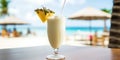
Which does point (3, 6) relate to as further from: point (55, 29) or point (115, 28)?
point (55, 29)

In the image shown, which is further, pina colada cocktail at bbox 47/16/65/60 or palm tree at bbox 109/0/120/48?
palm tree at bbox 109/0/120/48

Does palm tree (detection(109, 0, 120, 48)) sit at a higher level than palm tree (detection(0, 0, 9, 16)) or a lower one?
lower

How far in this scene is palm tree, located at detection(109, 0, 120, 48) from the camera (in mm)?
2568

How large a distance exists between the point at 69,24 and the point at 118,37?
2709cm

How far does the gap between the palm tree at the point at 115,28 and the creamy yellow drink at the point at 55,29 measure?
106 centimetres

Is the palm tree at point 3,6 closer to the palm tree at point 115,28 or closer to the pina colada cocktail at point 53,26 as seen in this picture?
the palm tree at point 115,28

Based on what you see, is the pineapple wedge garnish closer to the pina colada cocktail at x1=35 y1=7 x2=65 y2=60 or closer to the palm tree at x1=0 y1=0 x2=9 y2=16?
the pina colada cocktail at x1=35 y1=7 x2=65 y2=60

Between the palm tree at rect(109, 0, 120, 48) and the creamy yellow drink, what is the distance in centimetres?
106

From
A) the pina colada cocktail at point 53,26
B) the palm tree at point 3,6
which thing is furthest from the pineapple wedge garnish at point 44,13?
the palm tree at point 3,6

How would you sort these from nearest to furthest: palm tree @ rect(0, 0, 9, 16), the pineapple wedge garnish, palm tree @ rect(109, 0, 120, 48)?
the pineapple wedge garnish, palm tree @ rect(109, 0, 120, 48), palm tree @ rect(0, 0, 9, 16)

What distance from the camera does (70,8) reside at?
32188mm

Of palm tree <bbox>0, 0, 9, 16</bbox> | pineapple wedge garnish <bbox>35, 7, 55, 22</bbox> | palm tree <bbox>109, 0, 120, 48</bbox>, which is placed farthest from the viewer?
palm tree <bbox>0, 0, 9, 16</bbox>

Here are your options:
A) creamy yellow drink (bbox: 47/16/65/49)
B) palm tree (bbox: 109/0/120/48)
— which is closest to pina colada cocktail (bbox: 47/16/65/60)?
creamy yellow drink (bbox: 47/16/65/49)

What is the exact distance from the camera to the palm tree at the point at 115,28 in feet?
8.43
